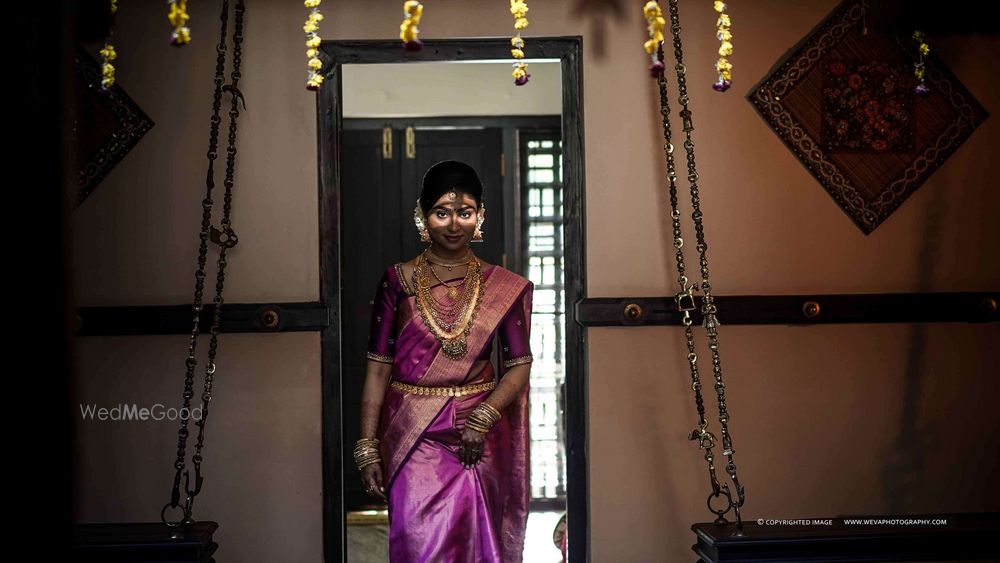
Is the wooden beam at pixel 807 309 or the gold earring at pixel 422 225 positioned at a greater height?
the gold earring at pixel 422 225

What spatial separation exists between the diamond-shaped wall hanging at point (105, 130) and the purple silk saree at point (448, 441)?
4.02 feet

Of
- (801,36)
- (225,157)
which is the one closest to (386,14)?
(225,157)

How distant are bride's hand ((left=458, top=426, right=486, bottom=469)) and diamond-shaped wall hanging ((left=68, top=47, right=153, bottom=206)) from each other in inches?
70.4

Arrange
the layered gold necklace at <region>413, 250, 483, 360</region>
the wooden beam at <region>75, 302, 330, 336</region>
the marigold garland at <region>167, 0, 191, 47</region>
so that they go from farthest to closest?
1. the wooden beam at <region>75, 302, 330, 336</region>
2. the layered gold necklace at <region>413, 250, 483, 360</region>
3. the marigold garland at <region>167, 0, 191, 47</region>

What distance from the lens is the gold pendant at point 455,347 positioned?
2.93m

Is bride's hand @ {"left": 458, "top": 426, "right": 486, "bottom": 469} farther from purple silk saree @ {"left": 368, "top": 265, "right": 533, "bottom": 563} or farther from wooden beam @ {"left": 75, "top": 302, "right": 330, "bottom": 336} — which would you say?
wooden beam @ {"left": 75, "top": 302, "right": 330, "bottom": 336}

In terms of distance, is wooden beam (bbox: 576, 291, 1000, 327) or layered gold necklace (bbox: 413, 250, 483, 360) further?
wooden beam (bbox: 576, 291, 1000, 327)

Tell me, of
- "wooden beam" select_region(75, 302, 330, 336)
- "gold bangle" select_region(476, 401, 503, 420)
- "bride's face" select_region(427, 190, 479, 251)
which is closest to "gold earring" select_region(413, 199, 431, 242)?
"bride's face" select_region(427, 190, 479, 251)

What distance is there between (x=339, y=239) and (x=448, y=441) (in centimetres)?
95

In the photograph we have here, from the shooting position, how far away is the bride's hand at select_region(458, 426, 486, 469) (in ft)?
9.29

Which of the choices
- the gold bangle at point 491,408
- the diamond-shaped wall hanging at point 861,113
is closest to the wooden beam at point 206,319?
the gold bangle at point 491,408

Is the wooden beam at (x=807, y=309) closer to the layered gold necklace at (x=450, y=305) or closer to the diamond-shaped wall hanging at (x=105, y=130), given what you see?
the layered gold necklace at (x=450, y=305)

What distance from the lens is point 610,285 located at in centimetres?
329

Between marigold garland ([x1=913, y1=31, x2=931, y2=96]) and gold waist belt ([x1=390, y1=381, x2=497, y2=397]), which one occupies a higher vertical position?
marigold garland ([x1=913, y1=31, x2=931, y2=96])
